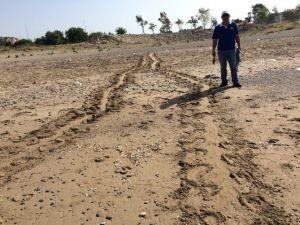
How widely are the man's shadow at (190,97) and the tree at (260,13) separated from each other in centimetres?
5369

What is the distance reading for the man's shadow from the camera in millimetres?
9077

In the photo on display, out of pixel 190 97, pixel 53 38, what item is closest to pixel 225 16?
pixel 190 97

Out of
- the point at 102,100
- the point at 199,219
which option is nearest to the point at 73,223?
the point at 199,219

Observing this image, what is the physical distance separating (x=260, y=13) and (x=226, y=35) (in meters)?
53.8

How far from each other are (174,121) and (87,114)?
6.28 feet

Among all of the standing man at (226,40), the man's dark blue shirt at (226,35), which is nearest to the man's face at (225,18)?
the standing man at (226,40)

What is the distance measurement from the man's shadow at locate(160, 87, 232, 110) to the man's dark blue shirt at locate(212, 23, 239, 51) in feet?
3.32

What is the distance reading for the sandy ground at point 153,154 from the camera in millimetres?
4742

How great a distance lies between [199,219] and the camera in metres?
4.49

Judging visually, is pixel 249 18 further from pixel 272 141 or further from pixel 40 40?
pixel 272 141

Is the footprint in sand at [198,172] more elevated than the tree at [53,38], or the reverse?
the tree at [53,38]

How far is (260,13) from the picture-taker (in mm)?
60750

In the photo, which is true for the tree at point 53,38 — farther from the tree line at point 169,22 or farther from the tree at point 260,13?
the tree at point 260,13

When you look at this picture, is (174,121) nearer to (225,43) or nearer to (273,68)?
(225,43)
